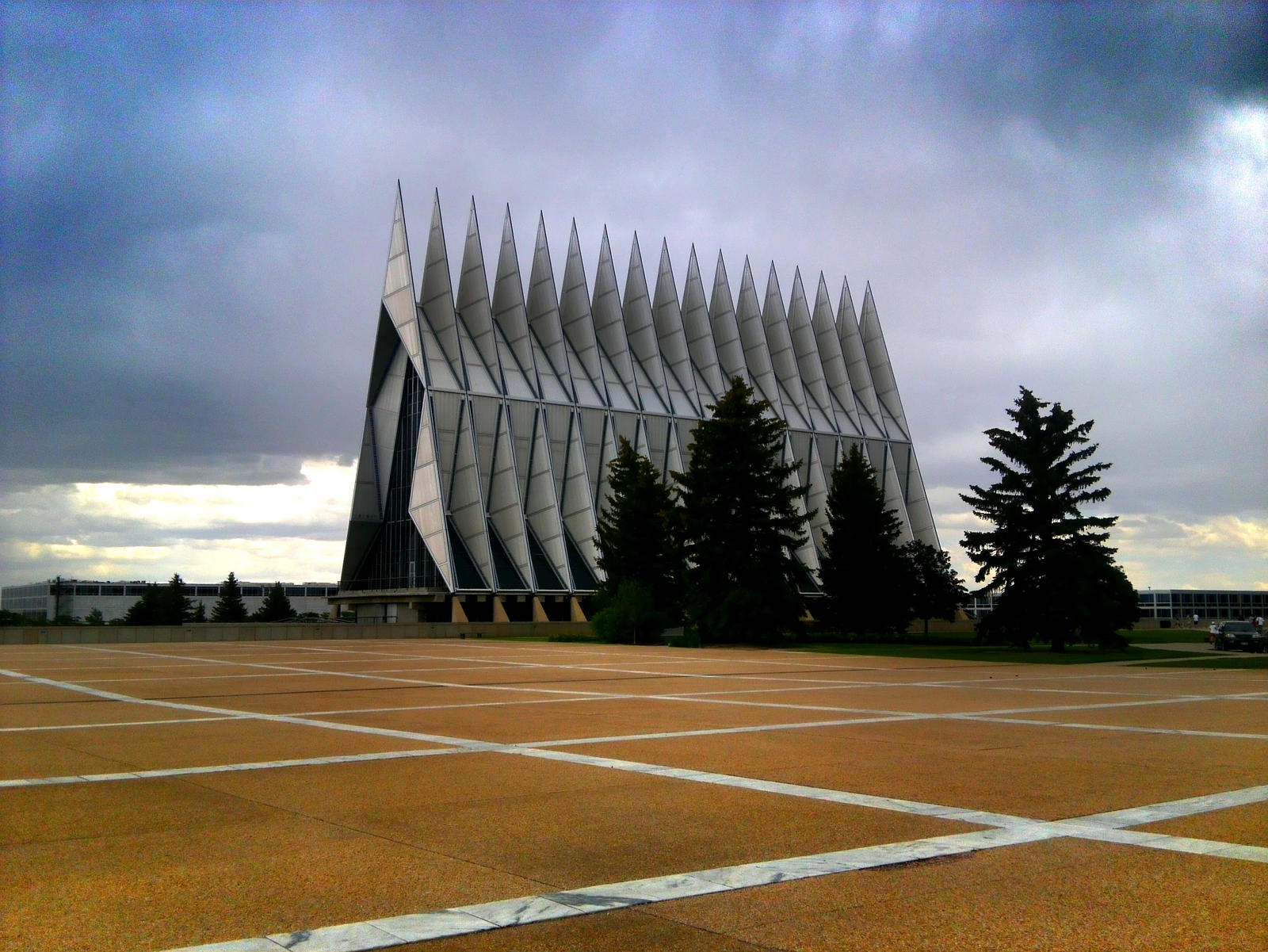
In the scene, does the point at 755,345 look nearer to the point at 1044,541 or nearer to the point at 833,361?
the point at 833,361

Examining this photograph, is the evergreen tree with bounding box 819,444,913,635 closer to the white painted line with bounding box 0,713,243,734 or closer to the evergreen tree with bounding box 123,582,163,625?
the white painted line with bounding box 0,713,243,734

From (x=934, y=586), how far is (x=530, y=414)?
85.7ft

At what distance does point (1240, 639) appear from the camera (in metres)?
38.1

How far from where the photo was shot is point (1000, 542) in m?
36.7

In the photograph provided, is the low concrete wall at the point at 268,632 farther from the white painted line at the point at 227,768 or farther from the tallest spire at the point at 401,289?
the white painted line at the point at 227,768

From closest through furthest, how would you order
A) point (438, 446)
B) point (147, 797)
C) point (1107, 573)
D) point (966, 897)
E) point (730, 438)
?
1. point (966, 897)
2. point (147, 797)
3. point (1107, 573)
4. point (730, 438)
5. point (438, 446)

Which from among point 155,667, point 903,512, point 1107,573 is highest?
point 903,512

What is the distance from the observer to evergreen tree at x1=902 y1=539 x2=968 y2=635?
59.0m

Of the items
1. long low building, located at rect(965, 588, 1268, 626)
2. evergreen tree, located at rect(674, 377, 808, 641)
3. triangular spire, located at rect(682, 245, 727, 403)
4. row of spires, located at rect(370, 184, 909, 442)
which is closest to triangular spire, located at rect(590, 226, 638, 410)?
row of spires, located at rect(370, 184, 909, 442)

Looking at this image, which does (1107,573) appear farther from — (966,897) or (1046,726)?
(966,897)

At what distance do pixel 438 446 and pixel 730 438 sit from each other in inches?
872

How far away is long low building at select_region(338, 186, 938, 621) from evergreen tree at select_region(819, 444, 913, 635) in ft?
9.83

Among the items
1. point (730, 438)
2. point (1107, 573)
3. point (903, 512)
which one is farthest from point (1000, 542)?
point (903, 512)

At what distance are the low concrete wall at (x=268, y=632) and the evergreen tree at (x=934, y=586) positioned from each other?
64.7 ft
